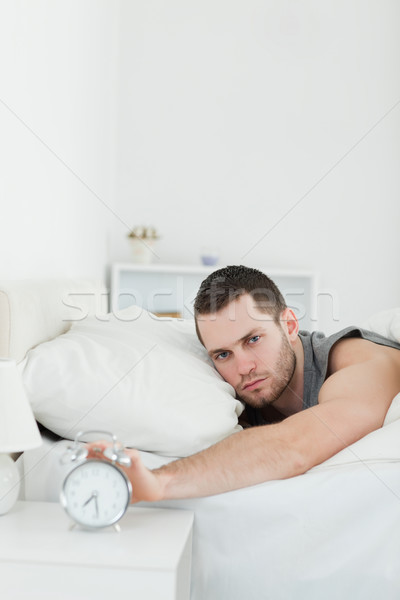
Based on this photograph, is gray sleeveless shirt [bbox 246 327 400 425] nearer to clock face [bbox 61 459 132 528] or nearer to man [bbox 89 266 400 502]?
man [bbox 89 266 400 502]

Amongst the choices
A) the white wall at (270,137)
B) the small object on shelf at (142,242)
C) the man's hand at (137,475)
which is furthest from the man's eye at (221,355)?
the white wall at (270,137)

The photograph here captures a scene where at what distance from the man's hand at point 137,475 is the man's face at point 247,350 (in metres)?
0.56

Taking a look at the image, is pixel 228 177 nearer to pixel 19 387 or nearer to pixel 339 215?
pixel 339 215

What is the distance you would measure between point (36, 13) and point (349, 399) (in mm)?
1428

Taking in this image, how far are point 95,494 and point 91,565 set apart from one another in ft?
0.38

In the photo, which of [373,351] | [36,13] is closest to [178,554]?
[373,351]

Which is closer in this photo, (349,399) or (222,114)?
(349,399)

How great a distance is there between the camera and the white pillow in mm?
1341

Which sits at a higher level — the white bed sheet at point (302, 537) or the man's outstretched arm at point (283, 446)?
the man's outstretched arm at point (283, 446)

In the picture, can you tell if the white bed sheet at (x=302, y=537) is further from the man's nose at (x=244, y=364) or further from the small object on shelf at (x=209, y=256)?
the small object on shelf at (x=209, y=256)

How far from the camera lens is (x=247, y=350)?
163cm

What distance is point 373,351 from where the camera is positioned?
5.22ft

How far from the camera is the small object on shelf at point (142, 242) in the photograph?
150 inches

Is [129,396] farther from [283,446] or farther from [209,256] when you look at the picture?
[209,256]
